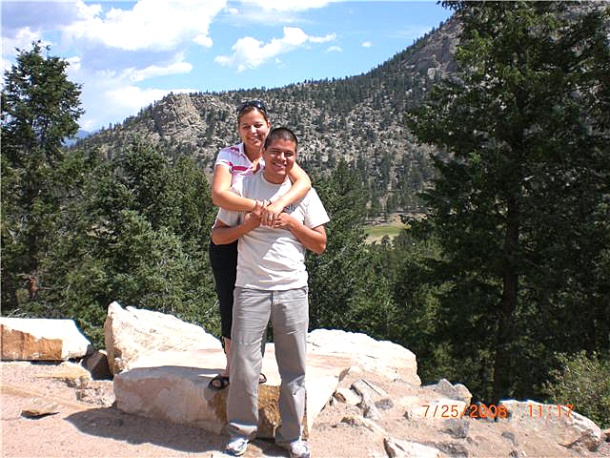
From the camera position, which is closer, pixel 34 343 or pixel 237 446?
pixel 237 446

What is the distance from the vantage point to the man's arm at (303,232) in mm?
3717

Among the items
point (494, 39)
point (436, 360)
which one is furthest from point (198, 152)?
point (494, 39)

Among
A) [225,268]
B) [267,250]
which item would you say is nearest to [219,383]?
[225,268]

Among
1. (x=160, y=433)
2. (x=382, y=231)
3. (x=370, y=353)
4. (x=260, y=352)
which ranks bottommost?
(x=382, y=231)

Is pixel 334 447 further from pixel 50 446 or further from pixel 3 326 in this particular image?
pixel 3 326

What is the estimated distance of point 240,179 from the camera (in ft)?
13.1

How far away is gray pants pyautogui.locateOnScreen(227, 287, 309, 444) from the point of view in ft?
12.5

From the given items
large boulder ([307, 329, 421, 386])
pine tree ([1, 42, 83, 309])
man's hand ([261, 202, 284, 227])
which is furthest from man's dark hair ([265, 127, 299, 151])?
pine tree ([1, 42, 83, 309])

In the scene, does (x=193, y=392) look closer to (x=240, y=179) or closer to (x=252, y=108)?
(x=240, y=179)

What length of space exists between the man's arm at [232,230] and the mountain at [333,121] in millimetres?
124583

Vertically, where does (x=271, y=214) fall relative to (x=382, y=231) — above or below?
above

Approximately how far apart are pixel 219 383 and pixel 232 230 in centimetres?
155
